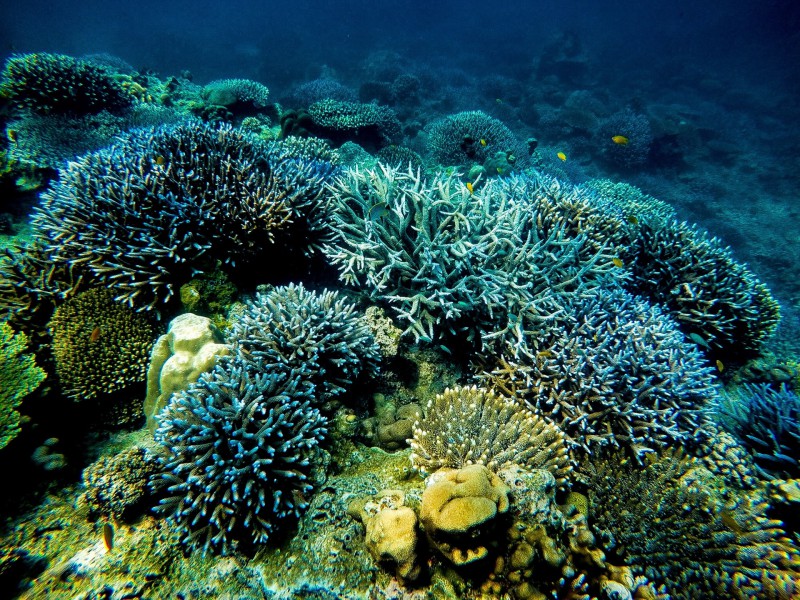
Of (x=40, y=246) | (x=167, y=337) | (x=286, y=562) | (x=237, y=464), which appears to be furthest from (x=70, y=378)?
(x=286, y=562)

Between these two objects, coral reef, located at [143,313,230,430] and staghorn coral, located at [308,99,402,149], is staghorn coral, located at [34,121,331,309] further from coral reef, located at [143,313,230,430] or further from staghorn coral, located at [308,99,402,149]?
staghorn coral, located at [308,99,402,149]

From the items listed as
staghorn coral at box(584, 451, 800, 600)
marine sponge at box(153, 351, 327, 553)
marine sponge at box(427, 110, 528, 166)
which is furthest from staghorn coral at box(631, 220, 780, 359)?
marine sponge at box(427, 110, 528, 166)

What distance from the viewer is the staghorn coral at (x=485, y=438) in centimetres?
280

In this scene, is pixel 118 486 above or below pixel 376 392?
below

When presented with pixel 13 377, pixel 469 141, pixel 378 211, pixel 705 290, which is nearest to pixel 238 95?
pixel 469 141

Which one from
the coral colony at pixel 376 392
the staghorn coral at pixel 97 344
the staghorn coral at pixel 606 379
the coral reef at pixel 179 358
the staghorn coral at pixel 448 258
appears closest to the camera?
the coral colony at pixel 376 392

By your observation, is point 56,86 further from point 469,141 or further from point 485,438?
point 485,438

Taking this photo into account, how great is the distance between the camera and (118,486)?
2.73 meters

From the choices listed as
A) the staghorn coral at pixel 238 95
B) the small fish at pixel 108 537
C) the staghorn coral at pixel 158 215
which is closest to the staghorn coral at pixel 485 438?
the small fish at pixel 108 537

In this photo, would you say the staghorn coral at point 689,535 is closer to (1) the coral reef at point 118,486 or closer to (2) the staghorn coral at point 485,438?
(2) the staghorn coral at point 485,438

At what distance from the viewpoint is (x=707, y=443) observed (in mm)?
3596

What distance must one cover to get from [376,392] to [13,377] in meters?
3.27

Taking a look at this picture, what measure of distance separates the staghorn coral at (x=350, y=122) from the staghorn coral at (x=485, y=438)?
30.5 feet

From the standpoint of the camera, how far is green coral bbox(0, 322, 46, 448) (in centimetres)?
294
